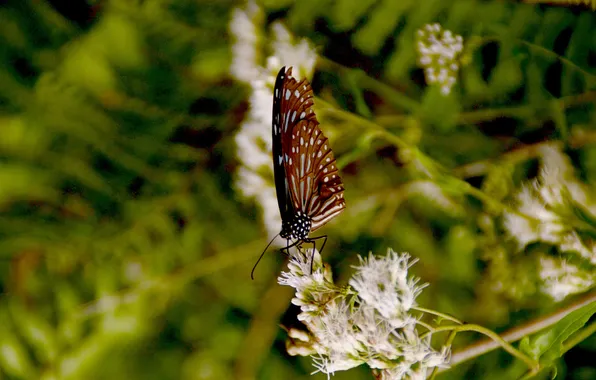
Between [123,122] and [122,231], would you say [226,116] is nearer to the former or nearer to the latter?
[123,122]

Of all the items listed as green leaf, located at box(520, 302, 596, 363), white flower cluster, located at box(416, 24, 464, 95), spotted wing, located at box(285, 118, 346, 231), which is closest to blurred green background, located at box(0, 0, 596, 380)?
white flower cluster, located at box(416, 24, 464, 95)

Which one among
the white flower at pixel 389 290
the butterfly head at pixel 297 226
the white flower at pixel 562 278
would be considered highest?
the butterfly head at pixel 297 226

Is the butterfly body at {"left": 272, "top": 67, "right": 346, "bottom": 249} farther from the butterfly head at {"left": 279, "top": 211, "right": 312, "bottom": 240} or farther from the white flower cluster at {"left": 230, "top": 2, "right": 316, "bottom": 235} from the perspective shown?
the white flower cluster at {"left": 230, "top": 2, "right": 316, "bottom": 235}

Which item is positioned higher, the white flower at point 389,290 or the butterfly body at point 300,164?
the butterfly body at point 300,164

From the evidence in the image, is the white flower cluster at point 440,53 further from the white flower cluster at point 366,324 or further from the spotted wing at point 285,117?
the white flower cluster at point 366,324

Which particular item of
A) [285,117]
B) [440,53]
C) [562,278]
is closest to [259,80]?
[285,117]

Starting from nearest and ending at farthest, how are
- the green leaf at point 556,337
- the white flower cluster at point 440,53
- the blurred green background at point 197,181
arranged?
the green leaf at point 556,337 → the white flower cluster at point 440,53 → the blurred green background at point 197,181

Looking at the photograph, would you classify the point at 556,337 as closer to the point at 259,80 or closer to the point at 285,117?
the point at 285,117

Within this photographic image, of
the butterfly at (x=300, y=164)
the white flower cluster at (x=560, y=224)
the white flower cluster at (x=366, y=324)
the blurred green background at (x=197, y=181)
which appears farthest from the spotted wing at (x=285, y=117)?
the white flower cluster at (x=560, y=224)
